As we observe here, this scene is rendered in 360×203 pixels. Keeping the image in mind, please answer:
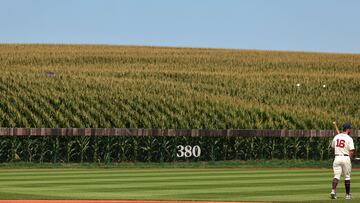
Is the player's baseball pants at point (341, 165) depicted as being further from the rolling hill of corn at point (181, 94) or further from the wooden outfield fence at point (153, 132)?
the rolling hill of corn at point (181, 94)

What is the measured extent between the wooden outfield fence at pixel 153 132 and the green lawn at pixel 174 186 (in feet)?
34.6

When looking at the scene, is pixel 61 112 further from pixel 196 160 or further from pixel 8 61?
pixel 8 61

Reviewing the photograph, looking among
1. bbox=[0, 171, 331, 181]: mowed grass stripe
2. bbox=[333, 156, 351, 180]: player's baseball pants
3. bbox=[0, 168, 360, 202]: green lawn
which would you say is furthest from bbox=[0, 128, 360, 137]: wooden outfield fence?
bbox=[333, 156, 351, 180]: player's baseball pants

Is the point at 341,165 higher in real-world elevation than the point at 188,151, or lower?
higher

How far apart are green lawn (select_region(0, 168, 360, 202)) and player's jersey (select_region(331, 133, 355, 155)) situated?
129 cm

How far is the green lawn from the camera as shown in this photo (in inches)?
995

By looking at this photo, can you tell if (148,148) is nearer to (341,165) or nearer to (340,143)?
(341,165)

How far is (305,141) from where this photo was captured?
50688mm

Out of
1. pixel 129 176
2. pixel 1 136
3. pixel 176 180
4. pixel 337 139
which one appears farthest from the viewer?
pixel 1 136

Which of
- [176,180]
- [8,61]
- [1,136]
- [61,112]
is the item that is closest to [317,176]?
[176,180]

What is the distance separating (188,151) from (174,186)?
20.2 metres

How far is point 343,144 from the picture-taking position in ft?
78.2

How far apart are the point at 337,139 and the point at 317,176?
39.1 feet

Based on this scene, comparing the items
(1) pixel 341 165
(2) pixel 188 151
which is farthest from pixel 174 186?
(2) pixel 188 151
